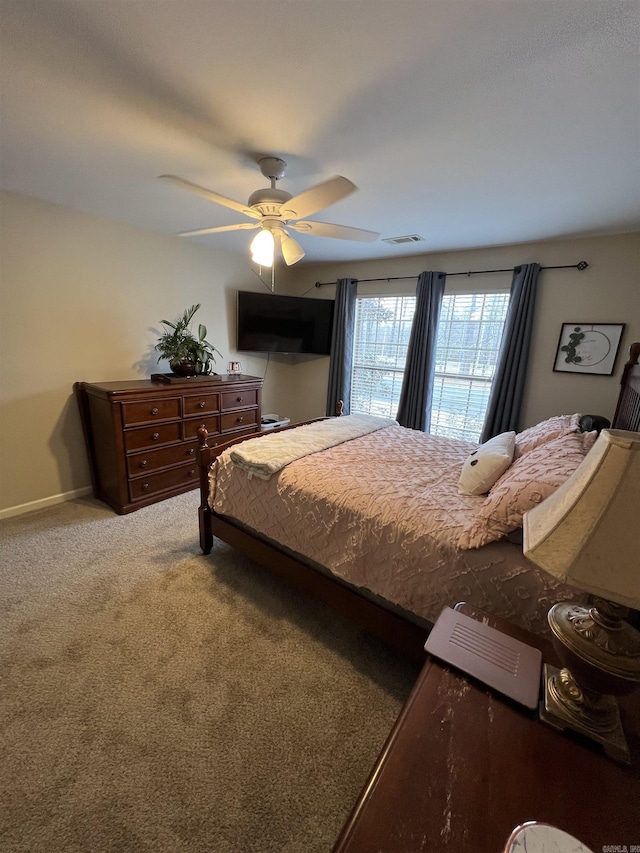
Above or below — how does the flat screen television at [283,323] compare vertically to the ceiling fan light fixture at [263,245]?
below

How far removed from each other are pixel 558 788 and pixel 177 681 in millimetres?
1481

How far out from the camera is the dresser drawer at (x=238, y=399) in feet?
11.4

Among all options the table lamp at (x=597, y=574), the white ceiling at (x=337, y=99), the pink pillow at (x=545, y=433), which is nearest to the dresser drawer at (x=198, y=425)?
the white ceiling at (x=337, y=99)

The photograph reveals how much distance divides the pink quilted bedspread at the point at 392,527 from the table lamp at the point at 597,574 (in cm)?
44

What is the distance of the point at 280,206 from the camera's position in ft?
5.85

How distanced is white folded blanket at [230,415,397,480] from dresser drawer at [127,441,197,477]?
1127 mm

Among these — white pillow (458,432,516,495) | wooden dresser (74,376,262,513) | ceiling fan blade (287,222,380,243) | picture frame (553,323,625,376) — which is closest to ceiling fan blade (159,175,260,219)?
ceiling fan blade (287,222,380,243)

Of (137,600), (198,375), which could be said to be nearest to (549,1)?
(137,600)

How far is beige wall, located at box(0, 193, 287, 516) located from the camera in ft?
8.41

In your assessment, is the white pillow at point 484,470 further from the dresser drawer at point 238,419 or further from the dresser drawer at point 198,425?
the dresser drawer at point 238,419

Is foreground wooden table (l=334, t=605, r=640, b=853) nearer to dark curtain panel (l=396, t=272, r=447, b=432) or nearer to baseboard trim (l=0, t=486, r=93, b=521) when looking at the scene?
dark curtain panel (l=396, t=272, r=447, b=432)

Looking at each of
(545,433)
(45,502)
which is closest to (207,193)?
(545,433)

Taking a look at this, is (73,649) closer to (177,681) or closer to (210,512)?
(177,681)

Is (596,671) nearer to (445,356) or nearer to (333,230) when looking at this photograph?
(333,230)
